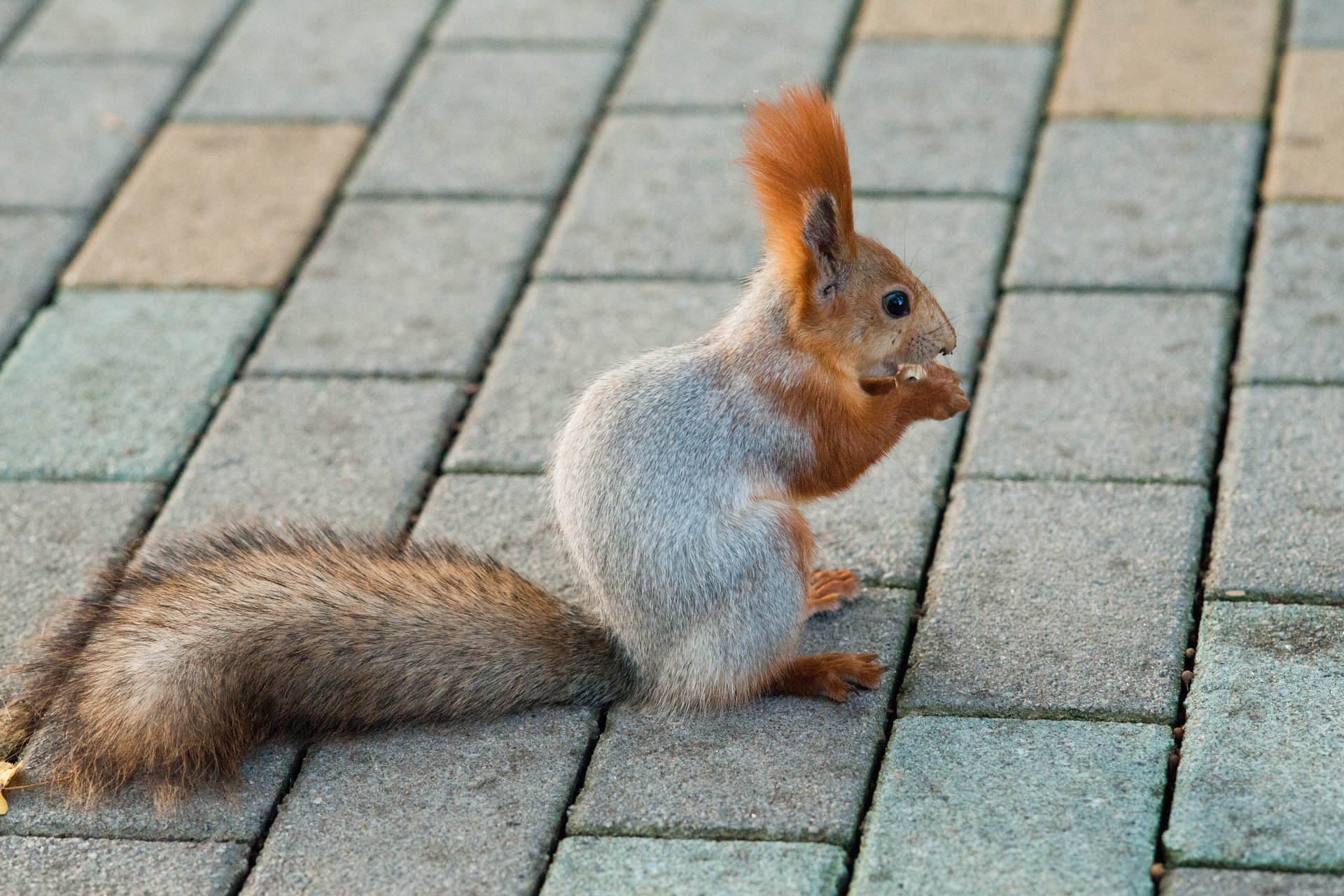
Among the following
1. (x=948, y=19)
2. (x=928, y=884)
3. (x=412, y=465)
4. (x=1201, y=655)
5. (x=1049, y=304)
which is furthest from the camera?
(x=948, y=19)

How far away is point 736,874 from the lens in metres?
3.19

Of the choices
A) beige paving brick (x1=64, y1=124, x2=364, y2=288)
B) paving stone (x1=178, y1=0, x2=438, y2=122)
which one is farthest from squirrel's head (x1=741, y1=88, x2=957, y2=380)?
paving stone (x1=178, y1=0, x2=438, y2=122)

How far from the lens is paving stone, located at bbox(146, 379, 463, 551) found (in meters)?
4.37

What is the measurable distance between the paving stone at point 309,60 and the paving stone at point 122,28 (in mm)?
148

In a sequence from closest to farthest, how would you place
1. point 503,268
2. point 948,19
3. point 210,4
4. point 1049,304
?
point 1049,304
point 503,268
point 948,19
point 210,4

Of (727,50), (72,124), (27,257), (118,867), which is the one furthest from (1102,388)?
(72,124)

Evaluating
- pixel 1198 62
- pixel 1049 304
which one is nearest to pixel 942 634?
pixel 1049 304

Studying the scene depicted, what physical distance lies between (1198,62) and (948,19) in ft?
3.21

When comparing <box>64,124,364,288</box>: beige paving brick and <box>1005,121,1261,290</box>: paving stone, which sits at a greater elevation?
<box>64,124,364,288</box>: beige paving brick

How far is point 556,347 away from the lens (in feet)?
16.3

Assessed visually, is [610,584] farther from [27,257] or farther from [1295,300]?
[27,257]

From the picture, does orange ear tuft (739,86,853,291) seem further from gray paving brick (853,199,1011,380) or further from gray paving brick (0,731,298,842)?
gray paving brick (0,731,298,842)

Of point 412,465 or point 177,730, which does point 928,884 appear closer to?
point 177,730

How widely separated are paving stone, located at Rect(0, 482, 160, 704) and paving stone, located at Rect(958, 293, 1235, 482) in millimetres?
2197
